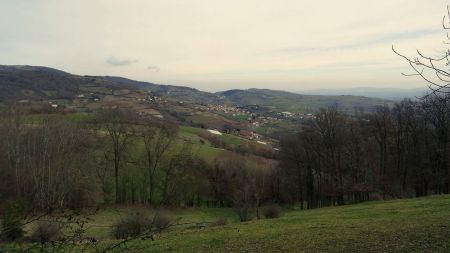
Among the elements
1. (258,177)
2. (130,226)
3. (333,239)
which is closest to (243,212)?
(130,226)

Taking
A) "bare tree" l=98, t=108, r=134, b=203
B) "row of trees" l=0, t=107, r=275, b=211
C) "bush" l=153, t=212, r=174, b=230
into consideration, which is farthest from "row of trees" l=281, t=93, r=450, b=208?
"bush" l=153, t=212, r=174, b=230

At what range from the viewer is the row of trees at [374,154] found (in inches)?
1828

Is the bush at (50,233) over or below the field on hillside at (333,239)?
over

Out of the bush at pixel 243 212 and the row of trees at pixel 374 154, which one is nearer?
the bush at pixel 243 212

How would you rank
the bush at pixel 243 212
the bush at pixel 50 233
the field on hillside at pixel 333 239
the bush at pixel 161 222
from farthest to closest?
the bush at pixel 243 212 → the field on hillside at pixel 333 239 → the bush at pixel 50 233 → the bush at pixel 161 222

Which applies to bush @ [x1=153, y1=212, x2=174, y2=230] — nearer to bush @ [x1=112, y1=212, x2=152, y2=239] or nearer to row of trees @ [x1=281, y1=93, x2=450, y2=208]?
bush @ [x1=112, y1=212, x2=152, y2=239]

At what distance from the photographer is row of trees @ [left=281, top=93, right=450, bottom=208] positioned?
152 feet

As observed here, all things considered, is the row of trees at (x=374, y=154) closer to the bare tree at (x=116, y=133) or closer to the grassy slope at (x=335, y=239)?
the bare tree at (x=116, y=133)

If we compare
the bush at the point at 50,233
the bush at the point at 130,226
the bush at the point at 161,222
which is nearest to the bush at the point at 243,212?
the bush at the point at 130,226

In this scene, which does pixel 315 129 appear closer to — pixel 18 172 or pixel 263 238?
pixel 263 238

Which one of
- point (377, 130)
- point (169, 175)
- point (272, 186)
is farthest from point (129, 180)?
point (377, 130)

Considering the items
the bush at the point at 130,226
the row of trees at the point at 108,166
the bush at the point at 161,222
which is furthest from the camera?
the row of trees at the point at 108,166

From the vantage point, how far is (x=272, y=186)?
64938mm

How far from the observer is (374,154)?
174 feet
